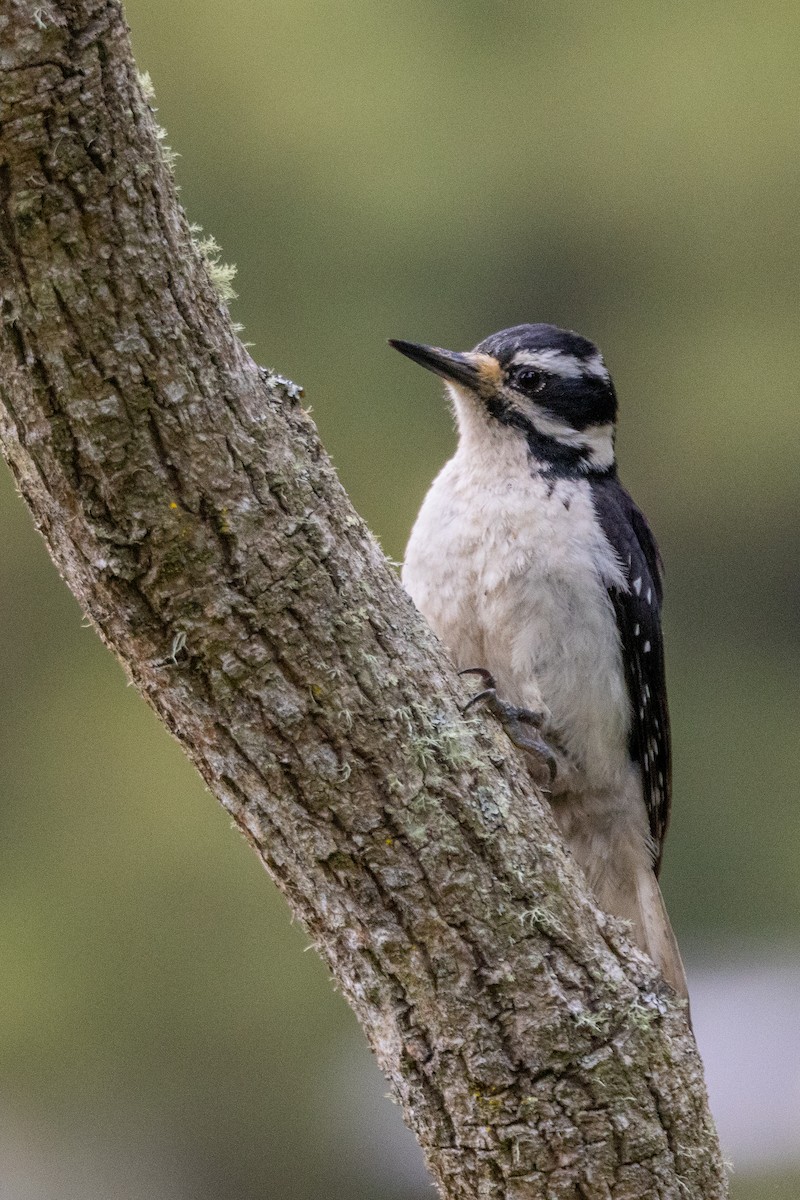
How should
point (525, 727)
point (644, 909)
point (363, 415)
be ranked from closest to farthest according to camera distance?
1. point (525, 727)
2. point (644, 909)
3. point (363, 415)

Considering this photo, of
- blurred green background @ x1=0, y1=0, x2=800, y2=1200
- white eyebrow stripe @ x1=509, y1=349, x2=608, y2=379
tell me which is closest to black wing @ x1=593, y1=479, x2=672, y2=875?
white eyebrow stripe @ x1=509, y1=349, x2=608, y2=379

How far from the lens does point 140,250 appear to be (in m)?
1.22

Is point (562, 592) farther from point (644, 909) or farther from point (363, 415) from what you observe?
point (363, 415)

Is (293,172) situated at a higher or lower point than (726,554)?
higher

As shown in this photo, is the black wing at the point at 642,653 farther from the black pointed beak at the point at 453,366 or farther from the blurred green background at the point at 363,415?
the blurred green background at the point at 363,415

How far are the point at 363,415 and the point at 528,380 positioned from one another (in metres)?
1.93

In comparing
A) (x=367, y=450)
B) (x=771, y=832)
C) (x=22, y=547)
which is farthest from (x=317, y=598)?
(x=771, y=832)

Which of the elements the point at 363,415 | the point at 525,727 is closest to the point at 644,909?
the point at 525,727

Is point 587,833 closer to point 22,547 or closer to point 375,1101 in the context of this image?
point 375,1101

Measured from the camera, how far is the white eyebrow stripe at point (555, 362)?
2.32 m

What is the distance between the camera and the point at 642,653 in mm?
2277

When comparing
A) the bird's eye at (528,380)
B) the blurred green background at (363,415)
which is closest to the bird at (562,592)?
the bird's eye at (528,380)

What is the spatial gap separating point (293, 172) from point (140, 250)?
11.0 feet

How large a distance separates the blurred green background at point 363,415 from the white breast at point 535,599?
2.06 m
